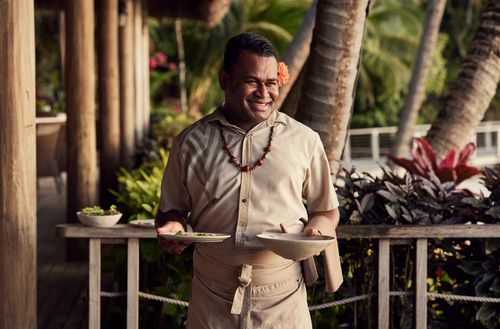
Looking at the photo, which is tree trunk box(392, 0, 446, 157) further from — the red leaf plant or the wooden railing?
the wooden railing

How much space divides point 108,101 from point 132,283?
4506 millimetres

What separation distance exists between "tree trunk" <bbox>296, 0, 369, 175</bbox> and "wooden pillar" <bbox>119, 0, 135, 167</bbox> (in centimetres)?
508

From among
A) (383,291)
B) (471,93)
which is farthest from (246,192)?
(471,93)

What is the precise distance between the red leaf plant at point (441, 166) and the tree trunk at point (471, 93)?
3.50 ft

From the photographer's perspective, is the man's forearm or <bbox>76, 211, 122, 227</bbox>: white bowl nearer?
the man's forearm

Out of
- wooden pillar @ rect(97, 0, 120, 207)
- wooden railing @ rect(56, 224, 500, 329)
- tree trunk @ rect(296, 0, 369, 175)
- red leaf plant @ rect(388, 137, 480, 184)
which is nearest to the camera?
wooden railing @ rect(56, 224, 500, 329)

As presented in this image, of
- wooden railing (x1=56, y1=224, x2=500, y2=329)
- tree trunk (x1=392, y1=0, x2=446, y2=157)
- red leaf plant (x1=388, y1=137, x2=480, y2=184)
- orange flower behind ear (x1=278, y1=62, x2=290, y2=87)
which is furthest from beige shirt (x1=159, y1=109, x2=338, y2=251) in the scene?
tree trunk (x1=392, y1=0, x2=446, y2=157)

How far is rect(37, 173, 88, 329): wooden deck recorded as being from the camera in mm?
5715

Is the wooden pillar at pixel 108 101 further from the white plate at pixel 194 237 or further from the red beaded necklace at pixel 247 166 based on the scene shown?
the white plate at pixel 194 237

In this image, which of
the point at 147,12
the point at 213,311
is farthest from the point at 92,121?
the point at 147,12

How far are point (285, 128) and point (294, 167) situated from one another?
0.14 meters

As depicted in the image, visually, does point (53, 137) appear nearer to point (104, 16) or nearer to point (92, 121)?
point (104, 16)

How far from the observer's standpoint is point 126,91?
10.1 m

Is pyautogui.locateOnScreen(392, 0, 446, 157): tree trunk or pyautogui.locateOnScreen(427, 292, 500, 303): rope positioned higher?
pyautogui.locateOnScreen(392, 0, 446, 157): tree trunk
